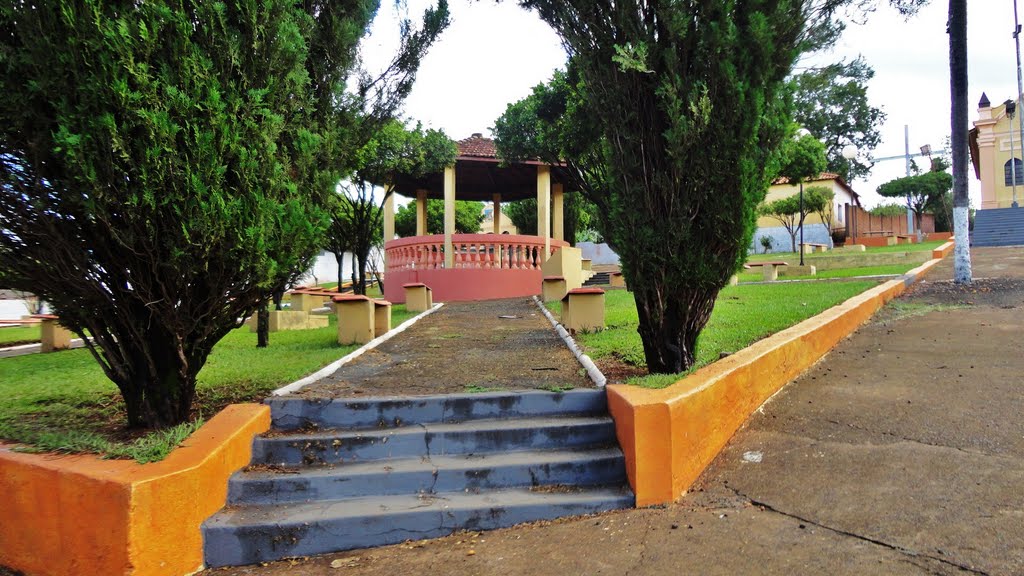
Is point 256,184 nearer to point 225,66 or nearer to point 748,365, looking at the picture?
point 225,66

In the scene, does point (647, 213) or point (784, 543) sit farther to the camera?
point (647, 213)

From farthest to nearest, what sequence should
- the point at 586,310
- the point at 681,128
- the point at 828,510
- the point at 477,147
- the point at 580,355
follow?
the point at 477,147, the point at 586,310, the point at 580,355, the point at 681,128, the point at 828,510

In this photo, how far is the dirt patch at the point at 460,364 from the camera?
4733 millimetres

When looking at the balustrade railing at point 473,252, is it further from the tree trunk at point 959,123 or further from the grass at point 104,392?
the tree trunk at point 959,123

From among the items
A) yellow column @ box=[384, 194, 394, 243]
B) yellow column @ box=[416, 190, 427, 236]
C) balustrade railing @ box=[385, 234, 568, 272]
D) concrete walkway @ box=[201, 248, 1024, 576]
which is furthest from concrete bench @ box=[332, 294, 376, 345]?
yellow column @ box=[416, 190, 427, 236]

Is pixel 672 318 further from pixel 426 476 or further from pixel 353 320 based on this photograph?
pixel 353 320

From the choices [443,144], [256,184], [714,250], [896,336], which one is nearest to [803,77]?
[714,250]

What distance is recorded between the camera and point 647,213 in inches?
190

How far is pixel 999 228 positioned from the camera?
24828 millimetres

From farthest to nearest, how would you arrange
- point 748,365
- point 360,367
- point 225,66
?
point 360,367
point 748,365
point 225,66

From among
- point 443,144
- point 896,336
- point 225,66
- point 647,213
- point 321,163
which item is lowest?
point 896,336

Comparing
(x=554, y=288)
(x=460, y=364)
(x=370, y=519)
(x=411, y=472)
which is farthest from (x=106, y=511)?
(x=554, y=288)

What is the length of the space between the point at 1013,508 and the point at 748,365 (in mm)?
1726

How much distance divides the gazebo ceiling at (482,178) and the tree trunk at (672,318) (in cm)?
1188
